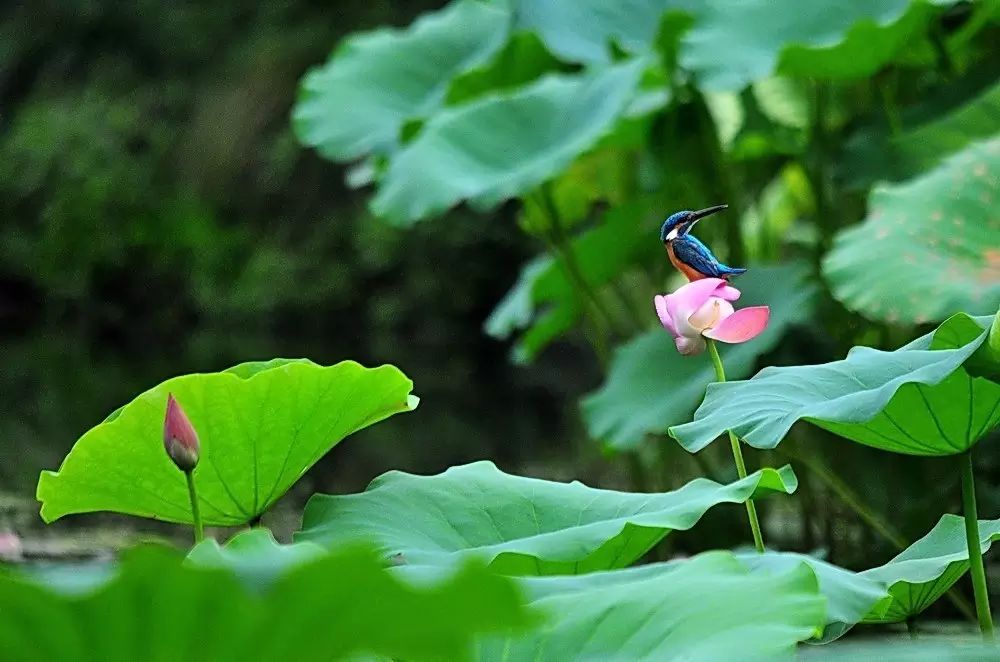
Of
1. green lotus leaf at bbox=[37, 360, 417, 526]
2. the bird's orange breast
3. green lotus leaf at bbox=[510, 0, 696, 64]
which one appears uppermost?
green lotus leaf at bbox=[510, 0, 696, 64]

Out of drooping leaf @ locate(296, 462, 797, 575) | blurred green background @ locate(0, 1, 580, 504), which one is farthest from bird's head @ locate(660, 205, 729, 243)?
blurred green background @ locate(0, 1, 580, 504)

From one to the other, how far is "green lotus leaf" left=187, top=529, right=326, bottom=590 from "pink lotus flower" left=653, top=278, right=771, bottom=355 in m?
0.26

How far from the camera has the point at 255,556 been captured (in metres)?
0.53

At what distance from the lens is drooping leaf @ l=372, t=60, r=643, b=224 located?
2109 mm

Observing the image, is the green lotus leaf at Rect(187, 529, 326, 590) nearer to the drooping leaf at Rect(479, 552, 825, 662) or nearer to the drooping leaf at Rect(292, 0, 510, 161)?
the drooping leaf at Rect(479, 552, 825, 662)

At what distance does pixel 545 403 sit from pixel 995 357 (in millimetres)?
4512

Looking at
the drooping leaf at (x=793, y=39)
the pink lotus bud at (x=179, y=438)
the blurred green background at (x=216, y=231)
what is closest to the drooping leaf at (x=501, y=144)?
the drooping leaf at (x=793, y=39)

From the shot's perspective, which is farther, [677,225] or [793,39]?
[793,39]

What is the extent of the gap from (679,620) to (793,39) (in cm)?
161

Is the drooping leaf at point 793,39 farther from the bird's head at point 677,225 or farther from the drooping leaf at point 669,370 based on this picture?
the bird's head at point 677,225

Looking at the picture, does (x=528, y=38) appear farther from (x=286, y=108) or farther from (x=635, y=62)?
(x=286, y=108)

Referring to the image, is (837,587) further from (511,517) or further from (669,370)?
(669,370)

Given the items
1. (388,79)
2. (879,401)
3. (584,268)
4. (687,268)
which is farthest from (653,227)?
(879,401)

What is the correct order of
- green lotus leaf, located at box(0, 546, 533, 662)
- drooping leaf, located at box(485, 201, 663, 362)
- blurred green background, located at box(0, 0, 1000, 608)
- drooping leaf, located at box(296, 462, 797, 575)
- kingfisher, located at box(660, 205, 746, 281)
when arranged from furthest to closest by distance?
drooping leaf, located at box(485, 201, 663, 362), blurred green background, located at box(0, 0, 1000, 608), kingfisher, located at box(660, 205, 746, 281), drooping leaf, located at box(296, 462, 797, 575), green lotus leaf, located at box(0, 546, 533, 662)
